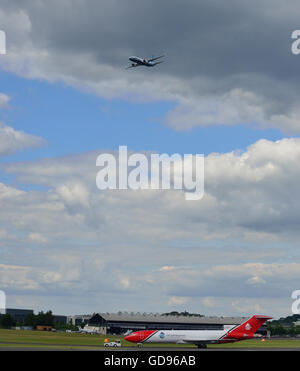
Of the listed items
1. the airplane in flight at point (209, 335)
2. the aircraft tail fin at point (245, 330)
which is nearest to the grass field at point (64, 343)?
the airplane in flight at point (209, 335)

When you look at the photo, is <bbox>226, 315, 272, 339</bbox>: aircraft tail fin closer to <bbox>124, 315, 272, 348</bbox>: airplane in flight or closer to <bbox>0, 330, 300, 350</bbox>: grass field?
<bbox>124, 315, 272, 348</bbox>: airplane in flight

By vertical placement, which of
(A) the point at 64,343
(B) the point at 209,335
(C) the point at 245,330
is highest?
(C) the point at 245,330

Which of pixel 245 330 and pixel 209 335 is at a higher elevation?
pixel 245 330

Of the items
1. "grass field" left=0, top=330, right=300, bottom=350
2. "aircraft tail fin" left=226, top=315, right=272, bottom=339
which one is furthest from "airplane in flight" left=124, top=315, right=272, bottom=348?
"grass field" left=0, top=330, right=300, bottom=350

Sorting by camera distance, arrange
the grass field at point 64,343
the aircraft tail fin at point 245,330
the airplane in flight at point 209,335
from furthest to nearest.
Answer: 1. the aircraft tail fin at point 245,330
2. the airplane in flight at point 209,335
3. the grass field at point 64,343

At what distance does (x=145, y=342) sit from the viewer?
382 feet

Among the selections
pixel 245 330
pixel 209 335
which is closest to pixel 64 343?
pixel 209 335

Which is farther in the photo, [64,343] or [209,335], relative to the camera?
[209,335]

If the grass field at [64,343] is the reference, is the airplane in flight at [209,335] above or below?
above

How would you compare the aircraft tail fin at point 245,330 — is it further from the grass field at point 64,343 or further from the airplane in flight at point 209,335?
the grass field at point 64,343

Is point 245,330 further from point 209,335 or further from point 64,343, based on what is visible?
point 64,343
